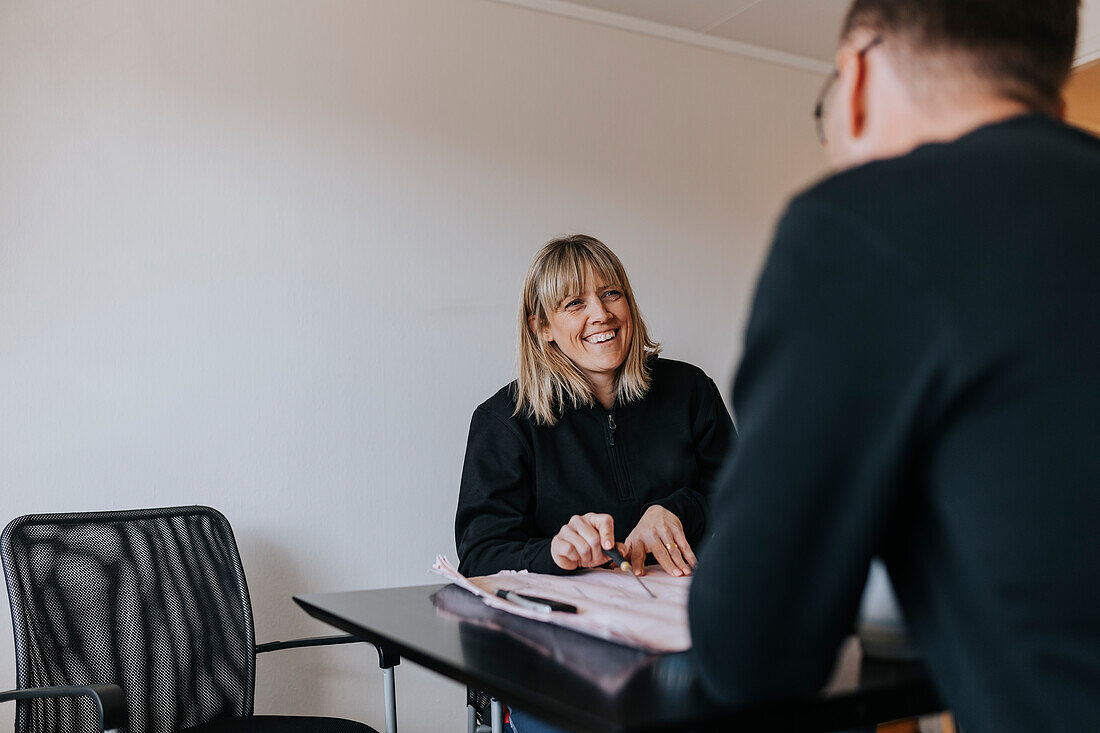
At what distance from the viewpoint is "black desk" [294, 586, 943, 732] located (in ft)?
2.51

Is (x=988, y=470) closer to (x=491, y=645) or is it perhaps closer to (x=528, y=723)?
(x=491, y=645)

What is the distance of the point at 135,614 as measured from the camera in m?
2.11

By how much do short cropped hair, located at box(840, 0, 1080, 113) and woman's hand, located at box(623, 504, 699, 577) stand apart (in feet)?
3.16

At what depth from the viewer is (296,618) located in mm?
2705

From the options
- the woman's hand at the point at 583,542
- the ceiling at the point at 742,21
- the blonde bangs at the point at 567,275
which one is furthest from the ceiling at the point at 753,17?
the woman's hand at the point at 583,542

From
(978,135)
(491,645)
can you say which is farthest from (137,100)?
(978,135)

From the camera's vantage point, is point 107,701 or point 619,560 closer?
point 619,560

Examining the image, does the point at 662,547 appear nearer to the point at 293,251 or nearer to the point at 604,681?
the point at 604,681

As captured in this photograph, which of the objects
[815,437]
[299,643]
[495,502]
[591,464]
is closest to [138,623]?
[299,643]

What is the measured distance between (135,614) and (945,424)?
1.96m

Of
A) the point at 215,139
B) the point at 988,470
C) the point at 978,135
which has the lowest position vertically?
the point at 988,470

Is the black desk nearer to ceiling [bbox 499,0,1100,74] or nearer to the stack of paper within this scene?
the stack of paper

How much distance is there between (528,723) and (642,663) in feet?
2.70

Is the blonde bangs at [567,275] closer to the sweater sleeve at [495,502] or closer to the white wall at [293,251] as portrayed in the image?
the sweater sleeve at [495,502]
